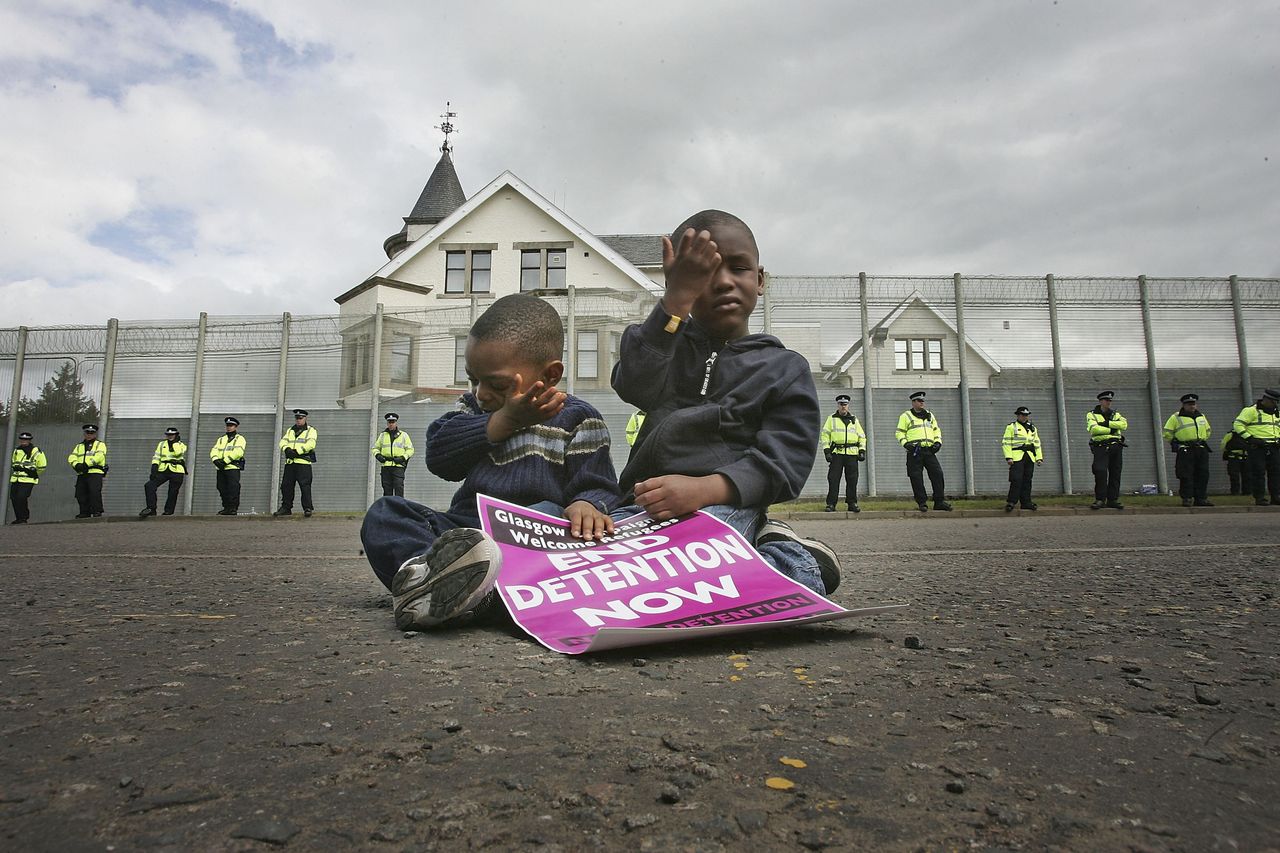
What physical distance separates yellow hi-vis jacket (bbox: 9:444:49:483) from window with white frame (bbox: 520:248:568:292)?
452 inches

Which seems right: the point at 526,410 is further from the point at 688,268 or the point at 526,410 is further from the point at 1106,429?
the point at 1106,429

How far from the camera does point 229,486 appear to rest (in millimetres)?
12586

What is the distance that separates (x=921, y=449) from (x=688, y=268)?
31.5ft

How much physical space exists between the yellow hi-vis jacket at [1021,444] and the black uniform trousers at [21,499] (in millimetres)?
14709

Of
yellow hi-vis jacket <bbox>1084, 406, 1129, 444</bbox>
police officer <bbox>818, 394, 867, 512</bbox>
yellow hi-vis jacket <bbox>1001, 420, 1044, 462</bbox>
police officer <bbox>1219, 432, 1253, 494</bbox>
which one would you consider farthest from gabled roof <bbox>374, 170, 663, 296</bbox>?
police officer <bbox>1219, 432, 1253, 494</bbox>

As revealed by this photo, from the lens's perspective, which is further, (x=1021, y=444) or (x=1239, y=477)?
(x=1239, y=477)

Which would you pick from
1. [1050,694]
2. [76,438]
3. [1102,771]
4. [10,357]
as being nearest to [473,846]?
[1102,771]

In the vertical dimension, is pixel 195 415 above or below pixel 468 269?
below

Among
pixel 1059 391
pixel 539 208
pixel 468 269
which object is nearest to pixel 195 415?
pixel 468 269

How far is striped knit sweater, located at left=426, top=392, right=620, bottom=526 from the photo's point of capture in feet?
7.52

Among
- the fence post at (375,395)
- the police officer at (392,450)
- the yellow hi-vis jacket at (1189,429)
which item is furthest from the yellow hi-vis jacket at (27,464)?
the yellow hi-vis jacket at (1189,429)

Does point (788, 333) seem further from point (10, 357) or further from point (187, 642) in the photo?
point (10, 357)

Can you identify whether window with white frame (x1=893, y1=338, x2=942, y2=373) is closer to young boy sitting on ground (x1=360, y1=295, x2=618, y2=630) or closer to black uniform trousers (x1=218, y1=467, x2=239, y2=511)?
black uniform trousers (x1=218, y1=467, x2=239, y2=511)

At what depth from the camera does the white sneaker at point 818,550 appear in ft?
6.91
